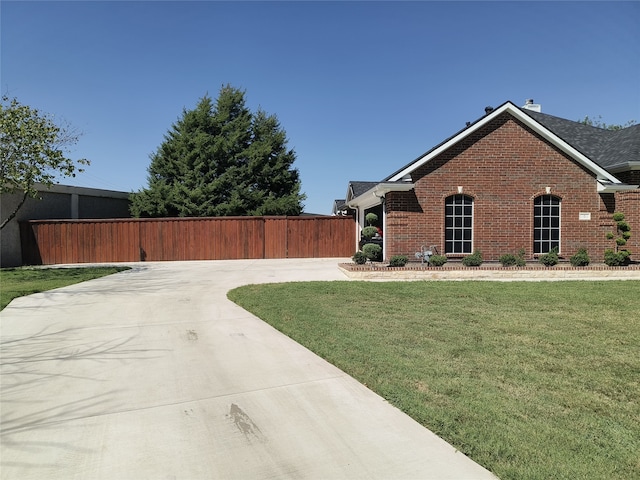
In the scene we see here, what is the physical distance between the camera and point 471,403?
3582 mm

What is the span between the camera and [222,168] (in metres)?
29.9

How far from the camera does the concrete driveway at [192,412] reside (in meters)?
2.78

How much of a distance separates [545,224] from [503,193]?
6.16 feet

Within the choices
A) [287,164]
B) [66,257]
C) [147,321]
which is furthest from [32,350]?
[287,164]

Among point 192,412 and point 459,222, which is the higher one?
point 459,222

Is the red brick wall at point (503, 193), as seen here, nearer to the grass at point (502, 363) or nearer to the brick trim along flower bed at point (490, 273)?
the brick trim along flower bed at point (490, 273)

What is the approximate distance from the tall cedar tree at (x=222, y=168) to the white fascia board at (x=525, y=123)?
1621 cm

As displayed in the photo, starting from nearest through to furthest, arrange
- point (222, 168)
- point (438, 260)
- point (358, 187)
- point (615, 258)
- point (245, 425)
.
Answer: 1. point (245, 425)
2. point (438, 260)
3. point (615, 258)
4. point (358, 187)
5. point (222, 168)

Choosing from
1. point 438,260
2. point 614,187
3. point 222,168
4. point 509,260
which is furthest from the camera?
point 222,168

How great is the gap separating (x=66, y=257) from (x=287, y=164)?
16334 mm

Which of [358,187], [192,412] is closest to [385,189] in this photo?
[358,187]

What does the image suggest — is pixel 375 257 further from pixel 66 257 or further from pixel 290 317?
pixel 66 257

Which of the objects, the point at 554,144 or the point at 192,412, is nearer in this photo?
the point at 192,412

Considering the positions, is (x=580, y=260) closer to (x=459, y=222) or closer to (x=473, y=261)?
(x=473, y=261)
